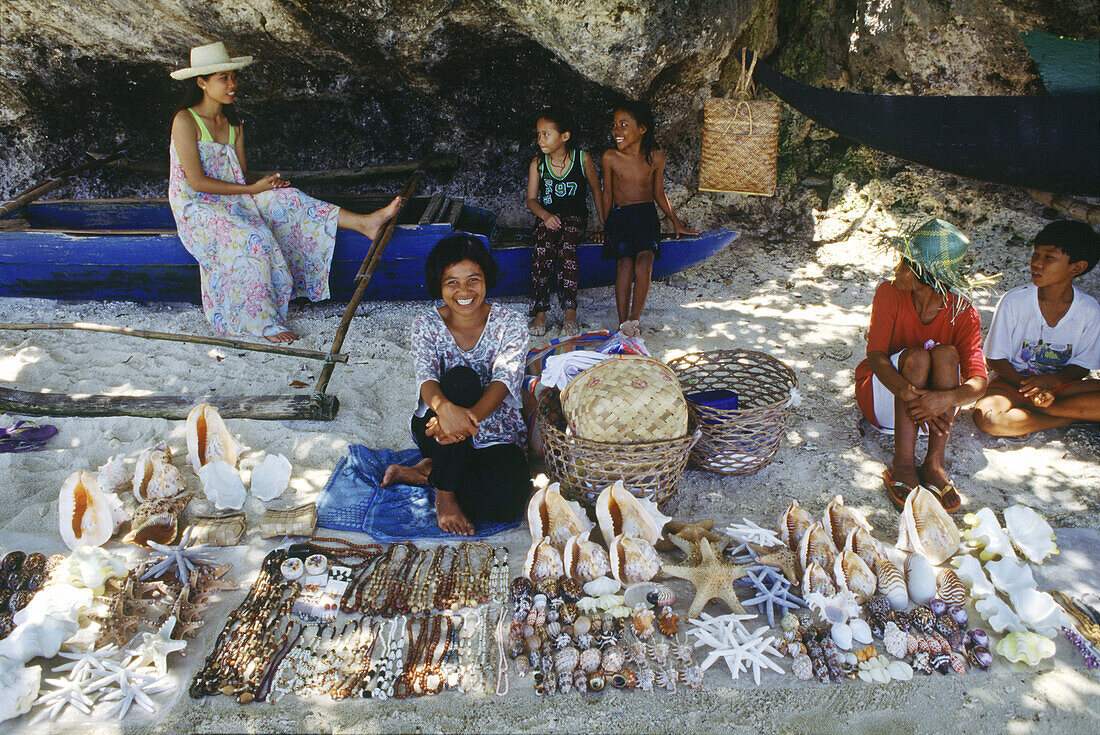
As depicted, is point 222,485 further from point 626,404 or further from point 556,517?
point 626,404

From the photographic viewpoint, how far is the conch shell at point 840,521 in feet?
8.89

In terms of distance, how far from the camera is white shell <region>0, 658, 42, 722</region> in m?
2.08

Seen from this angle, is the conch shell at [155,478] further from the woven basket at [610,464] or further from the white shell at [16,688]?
the woven basket at [610,464]

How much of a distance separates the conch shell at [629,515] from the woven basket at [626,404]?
22cm

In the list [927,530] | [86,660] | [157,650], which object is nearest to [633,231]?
[927,530]

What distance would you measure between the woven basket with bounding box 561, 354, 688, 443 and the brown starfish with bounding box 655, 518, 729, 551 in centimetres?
38

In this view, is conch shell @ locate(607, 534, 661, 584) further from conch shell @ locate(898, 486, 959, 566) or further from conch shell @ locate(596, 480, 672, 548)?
conch shell @ locate(898, 486, 959, 566)

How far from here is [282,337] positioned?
4590mm

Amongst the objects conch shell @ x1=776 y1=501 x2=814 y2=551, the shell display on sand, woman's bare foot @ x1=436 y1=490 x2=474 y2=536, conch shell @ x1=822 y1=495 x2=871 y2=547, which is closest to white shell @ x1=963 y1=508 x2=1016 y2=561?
the shell display on sand

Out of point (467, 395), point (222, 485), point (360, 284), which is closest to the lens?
point (467, 395)

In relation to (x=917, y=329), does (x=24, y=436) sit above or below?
below

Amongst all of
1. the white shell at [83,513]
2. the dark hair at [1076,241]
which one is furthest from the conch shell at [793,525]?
the white shell at [83,513]

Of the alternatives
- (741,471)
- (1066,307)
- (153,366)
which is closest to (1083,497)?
(1066,307)

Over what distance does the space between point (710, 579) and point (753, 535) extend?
1.16 feet
